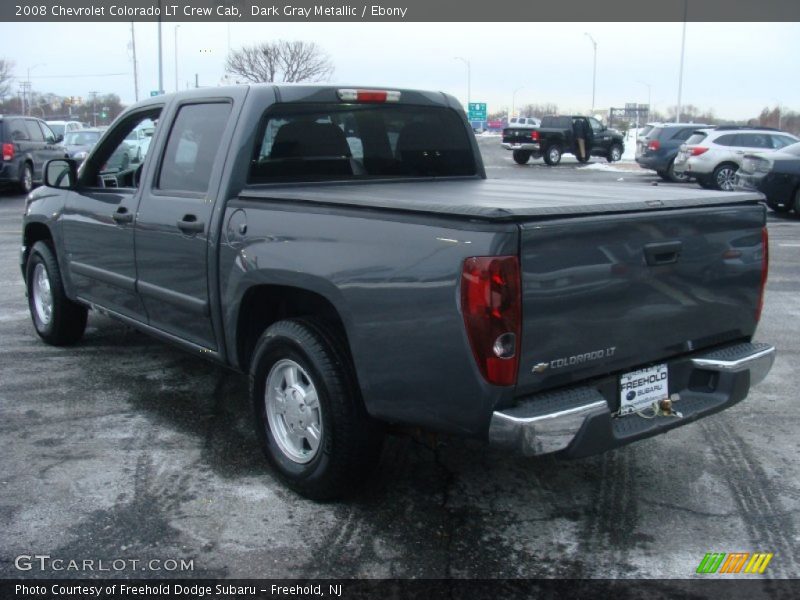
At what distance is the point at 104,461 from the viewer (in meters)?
4.44

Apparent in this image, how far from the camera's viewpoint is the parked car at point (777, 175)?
51.3ft

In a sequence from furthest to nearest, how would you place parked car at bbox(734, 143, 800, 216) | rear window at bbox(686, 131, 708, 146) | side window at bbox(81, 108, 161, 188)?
rear window at bbox(686, 131, 708, 146) → parked car at bbox(734, 143, 800, 216) → side window at bbox(81, 108, 161, 188)

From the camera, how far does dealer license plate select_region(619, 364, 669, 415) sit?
3541 mm

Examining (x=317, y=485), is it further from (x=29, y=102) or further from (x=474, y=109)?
(x=29, y=102)

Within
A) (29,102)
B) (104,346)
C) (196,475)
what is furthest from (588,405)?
(29,102)

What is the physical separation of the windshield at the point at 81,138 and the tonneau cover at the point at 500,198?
82.9 ft

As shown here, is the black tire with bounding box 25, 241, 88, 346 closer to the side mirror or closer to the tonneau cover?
the side mirror

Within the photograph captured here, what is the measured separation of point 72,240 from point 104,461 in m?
1.97

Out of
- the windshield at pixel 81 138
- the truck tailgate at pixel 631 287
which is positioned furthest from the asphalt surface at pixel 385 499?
the windshield at pixel 81 138

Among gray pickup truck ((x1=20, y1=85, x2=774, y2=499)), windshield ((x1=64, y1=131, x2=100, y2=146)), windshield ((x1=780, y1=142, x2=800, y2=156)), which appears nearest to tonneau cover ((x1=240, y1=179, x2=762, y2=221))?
gray pickup truck ((x1=20, y1=85, x2=774, y2=499))

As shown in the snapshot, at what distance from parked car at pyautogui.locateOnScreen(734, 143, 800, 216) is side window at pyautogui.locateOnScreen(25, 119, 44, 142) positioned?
51.6 feet

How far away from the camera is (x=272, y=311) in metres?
4.31

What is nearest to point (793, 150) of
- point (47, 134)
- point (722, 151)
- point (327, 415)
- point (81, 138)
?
point (722, 151)

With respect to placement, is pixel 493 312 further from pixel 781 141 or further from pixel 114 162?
pixel 781 141
